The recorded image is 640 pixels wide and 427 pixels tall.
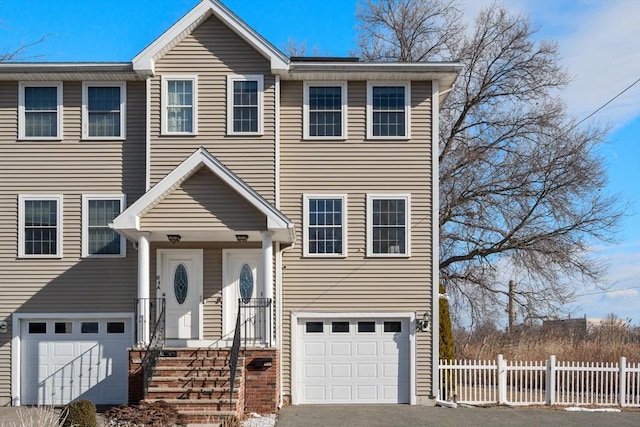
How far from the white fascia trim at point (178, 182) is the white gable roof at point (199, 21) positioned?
301 centimetres

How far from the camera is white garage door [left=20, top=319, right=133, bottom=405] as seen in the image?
17047 mm

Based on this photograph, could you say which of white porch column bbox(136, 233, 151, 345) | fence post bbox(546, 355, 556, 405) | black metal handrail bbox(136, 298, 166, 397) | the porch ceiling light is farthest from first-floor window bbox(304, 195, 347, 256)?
fence post bbox(546, 355, 556, 405)

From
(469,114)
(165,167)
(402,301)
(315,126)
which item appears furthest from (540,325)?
(165,167)

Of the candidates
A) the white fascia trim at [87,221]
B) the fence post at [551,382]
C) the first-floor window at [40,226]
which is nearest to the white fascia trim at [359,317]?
the fence post at [551,382]

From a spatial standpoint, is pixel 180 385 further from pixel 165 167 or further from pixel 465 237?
pixel 465 237

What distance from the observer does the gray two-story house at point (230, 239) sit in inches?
671

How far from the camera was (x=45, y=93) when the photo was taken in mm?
17484

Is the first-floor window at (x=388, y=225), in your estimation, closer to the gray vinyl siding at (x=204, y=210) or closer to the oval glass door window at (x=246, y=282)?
the oval glass door window at (x=246, y=282)

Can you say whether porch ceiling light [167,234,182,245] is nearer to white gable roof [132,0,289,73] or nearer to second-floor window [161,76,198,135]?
second-floor window [161,76,198,135]

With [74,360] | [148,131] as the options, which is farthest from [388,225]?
[74,360]

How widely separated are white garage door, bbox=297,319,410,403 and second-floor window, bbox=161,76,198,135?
16.5ft

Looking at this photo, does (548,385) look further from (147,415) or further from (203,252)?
(147,415)

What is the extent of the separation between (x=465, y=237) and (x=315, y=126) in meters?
10.2

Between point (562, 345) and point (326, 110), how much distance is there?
11015 millimetres
